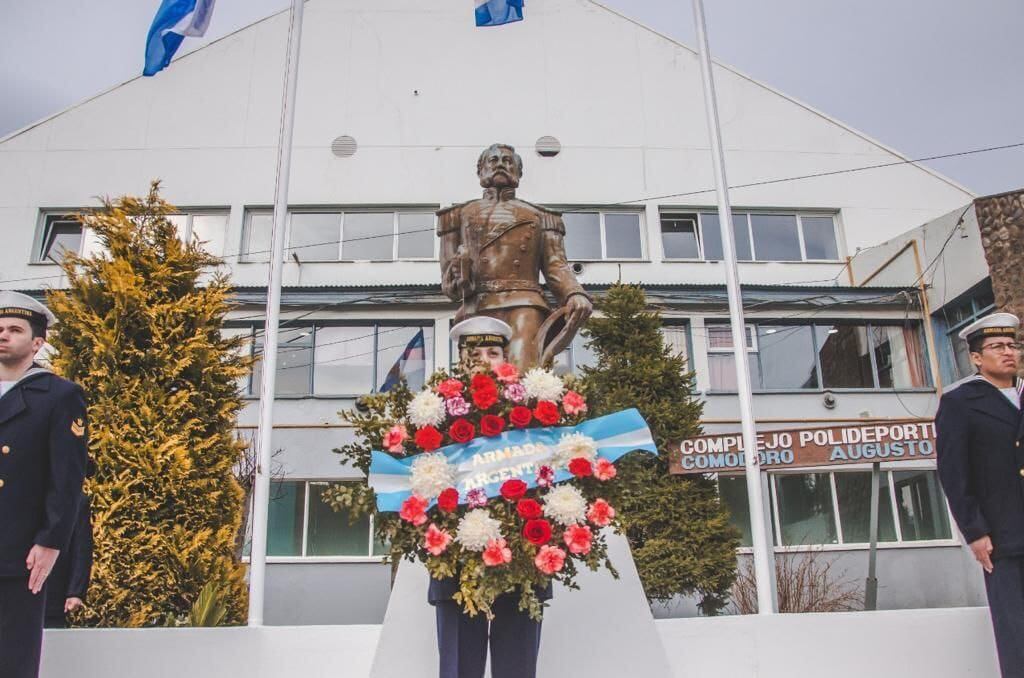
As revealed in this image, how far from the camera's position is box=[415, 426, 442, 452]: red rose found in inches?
126

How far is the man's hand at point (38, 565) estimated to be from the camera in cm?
284

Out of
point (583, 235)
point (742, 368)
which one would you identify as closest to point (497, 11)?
Result: point (742, 368)

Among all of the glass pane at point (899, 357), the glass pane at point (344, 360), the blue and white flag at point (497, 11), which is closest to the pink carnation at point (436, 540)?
the blue and white flag at point (497, 11)

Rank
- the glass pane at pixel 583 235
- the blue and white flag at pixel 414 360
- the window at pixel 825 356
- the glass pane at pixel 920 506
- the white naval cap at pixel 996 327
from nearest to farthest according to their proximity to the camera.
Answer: the white naval cap at pixel 996 327
the blue and white flag at pixel 414 360
the glass pane at pixel 920 506
the window at pixel 825 356
the glass pane at pixel 583 235

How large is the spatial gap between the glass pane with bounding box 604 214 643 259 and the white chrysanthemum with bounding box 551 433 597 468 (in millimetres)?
13354

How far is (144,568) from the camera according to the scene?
5668mm

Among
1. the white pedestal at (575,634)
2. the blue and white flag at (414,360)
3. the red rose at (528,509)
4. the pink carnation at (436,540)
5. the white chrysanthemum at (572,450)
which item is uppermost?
the blue and white flag at (414,360)

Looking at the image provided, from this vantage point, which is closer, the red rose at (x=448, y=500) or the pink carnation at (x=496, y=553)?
the pink carnation at (x=496, y=553)

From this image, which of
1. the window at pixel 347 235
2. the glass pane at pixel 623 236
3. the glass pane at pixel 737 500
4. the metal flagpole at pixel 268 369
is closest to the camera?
the metal flagpole at pixel 268 369

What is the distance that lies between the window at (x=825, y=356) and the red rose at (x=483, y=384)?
12344mm

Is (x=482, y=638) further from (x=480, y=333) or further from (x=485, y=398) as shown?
(x=480, y=333)

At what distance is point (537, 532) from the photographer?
2.97m

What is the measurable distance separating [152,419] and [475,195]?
11.3 meters

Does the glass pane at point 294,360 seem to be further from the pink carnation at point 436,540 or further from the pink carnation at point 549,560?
the pink carnation at point 549,560
